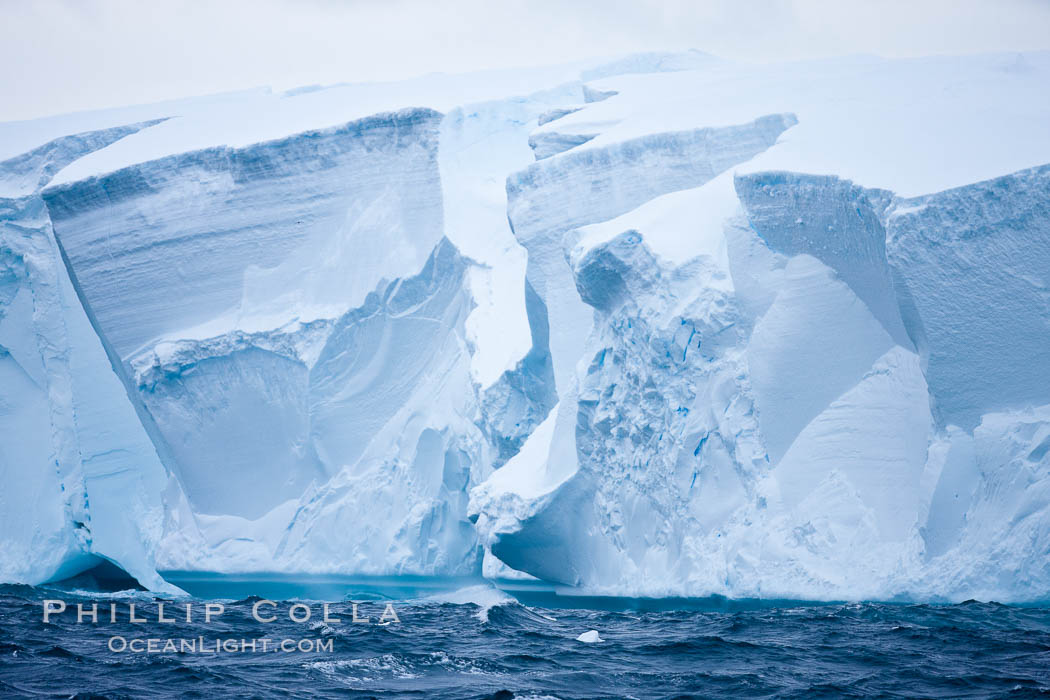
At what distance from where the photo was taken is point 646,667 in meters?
6.01

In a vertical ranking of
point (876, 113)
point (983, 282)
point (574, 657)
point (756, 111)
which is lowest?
point (574, 657)

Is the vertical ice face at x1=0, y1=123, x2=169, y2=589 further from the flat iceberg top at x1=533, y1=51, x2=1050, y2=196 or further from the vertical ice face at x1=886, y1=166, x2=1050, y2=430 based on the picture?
the vertical ice face at x1=886, y1=166, x2=1050, y2=430

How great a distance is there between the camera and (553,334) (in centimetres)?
1165

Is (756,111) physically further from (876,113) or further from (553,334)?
(553,334)

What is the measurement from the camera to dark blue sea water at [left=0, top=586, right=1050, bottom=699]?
532cm

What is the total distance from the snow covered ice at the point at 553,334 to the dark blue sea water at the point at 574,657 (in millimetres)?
931

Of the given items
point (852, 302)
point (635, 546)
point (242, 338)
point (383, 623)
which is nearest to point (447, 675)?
point (383, 623)

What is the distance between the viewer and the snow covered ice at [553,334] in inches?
306

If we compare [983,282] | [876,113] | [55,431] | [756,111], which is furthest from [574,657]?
[55,431]

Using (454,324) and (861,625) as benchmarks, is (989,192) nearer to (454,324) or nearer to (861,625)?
(861,625)

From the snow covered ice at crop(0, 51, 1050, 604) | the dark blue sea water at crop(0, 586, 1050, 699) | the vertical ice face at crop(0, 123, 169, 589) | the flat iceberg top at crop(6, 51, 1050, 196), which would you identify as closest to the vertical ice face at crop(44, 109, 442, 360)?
the snow covered ice at crop(0, 51, 1050, 604)

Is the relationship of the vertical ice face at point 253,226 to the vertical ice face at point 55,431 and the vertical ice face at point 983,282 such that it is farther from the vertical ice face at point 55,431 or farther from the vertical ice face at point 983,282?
the vertical ice face at point 983,282

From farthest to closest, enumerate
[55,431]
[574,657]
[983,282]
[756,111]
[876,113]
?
[55,431]
[756,111]
[876,113]
[983,282]
[574,657]

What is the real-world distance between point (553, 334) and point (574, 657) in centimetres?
561
